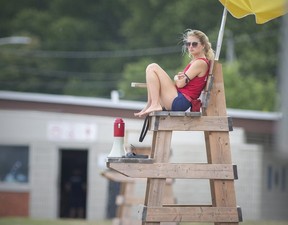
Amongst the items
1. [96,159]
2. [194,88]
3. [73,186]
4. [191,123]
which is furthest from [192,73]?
[73,186]

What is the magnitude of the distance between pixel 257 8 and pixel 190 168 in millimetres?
1623

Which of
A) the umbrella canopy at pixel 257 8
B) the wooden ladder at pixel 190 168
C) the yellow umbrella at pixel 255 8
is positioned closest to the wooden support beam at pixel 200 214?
the wooden ladder at pixel 190 168

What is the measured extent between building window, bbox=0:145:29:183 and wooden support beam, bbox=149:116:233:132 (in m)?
19.8

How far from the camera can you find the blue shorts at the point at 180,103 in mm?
9078

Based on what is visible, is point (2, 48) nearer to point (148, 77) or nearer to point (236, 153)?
point (236, 153)

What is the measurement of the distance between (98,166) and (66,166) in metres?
2.22

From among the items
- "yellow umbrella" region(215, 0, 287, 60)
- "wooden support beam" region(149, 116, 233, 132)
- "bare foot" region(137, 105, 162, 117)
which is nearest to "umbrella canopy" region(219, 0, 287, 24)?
"yellow umbrella" region(215, 0, 287, 60)

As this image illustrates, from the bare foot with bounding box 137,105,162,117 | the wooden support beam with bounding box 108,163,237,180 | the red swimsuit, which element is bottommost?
the wooden support beam with bounding box 108,163,237,180

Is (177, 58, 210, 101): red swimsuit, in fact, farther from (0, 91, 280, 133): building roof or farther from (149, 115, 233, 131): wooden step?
(0, 91, 280, 133): building roof

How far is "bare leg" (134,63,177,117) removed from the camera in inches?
354

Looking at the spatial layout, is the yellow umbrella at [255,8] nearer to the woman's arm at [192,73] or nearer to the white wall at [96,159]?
the woman's arm at [192,73]

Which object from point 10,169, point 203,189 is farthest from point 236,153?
point 10,169

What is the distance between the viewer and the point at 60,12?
68.3 metres

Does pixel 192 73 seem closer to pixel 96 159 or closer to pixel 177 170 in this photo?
pixel 177 170
